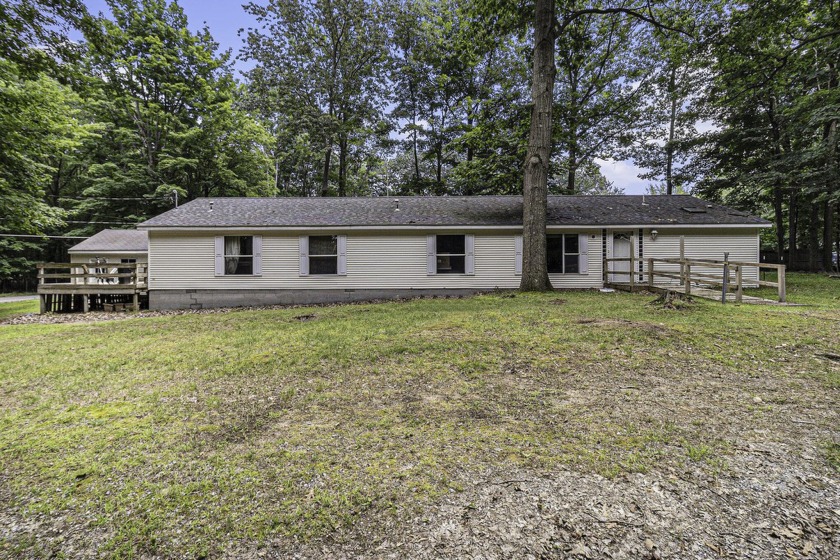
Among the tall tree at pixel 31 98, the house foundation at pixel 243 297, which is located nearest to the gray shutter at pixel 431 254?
the house foundation at pixel 243 297

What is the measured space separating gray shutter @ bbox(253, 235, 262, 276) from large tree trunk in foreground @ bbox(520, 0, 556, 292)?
28.0 feet

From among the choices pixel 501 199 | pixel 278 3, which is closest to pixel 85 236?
pixel 278 3

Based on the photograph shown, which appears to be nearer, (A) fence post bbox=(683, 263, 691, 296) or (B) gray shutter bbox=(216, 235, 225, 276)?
(A) fence post bbox=(683, 263, 691, 296)

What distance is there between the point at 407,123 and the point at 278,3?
9037mm

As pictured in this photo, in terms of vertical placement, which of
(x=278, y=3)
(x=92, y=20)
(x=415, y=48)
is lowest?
(x=92, y=20)

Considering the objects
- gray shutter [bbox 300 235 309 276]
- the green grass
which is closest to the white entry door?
gray shutter [bbox 300 235 309 276]

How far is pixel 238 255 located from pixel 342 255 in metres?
3.52

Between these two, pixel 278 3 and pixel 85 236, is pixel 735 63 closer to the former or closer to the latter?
pixel 278 3

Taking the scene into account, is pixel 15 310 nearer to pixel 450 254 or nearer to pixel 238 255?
pixel 238 255

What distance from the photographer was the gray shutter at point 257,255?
1234 centimetres

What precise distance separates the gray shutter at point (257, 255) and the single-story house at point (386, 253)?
34mm

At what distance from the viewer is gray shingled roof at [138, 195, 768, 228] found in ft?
40.2

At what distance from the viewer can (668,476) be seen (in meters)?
2.26

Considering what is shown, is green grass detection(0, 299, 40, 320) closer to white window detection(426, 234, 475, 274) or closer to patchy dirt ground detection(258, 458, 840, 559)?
white window detection(426, 234, 475, 274)
